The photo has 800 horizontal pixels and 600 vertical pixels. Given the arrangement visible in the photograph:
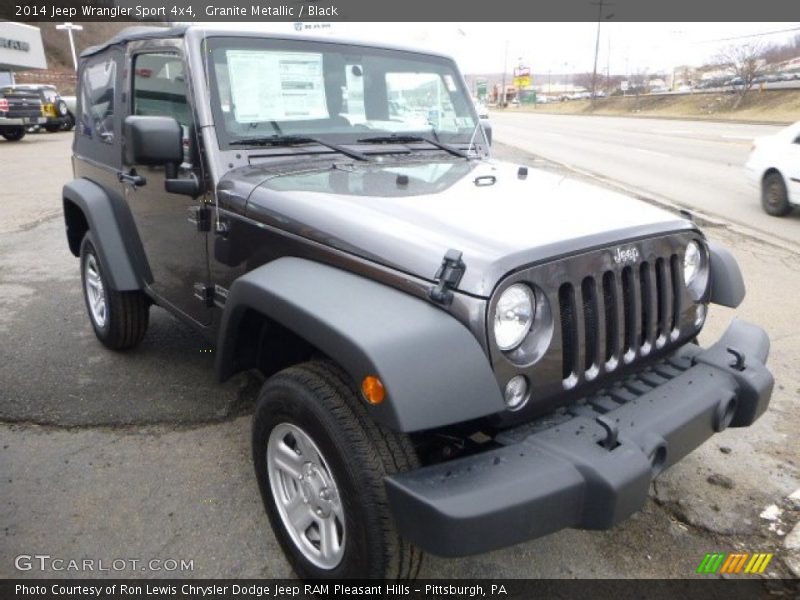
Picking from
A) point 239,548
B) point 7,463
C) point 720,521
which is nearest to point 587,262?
point 720,521

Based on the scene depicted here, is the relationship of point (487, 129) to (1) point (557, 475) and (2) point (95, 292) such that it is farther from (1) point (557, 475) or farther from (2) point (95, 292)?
(2) point (95, 292)

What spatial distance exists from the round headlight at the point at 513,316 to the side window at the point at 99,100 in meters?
3.04

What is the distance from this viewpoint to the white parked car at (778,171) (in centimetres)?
902

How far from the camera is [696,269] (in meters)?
2.82

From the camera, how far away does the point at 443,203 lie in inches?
100

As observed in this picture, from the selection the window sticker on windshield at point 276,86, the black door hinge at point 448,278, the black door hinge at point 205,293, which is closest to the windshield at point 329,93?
the window sticker on windshield at point 276,86

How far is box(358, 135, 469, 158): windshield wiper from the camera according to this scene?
3.43 m

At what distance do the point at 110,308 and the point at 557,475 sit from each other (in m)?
3.33

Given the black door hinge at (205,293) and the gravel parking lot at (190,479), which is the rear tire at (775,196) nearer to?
the gravel parking lot at (190,479)

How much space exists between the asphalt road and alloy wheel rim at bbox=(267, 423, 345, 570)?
24.4ft

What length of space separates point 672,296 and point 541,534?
3.89ft

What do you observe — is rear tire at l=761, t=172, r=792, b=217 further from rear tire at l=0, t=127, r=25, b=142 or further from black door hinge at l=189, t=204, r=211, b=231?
rear tire at l=0, t=127, r=25, b=142

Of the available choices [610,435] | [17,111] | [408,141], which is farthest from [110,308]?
[17,111]

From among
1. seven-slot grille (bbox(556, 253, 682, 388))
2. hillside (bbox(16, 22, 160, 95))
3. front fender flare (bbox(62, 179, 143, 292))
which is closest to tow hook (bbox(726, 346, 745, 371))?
seven-slot grille (bbox(556, 253, 682, 388))
